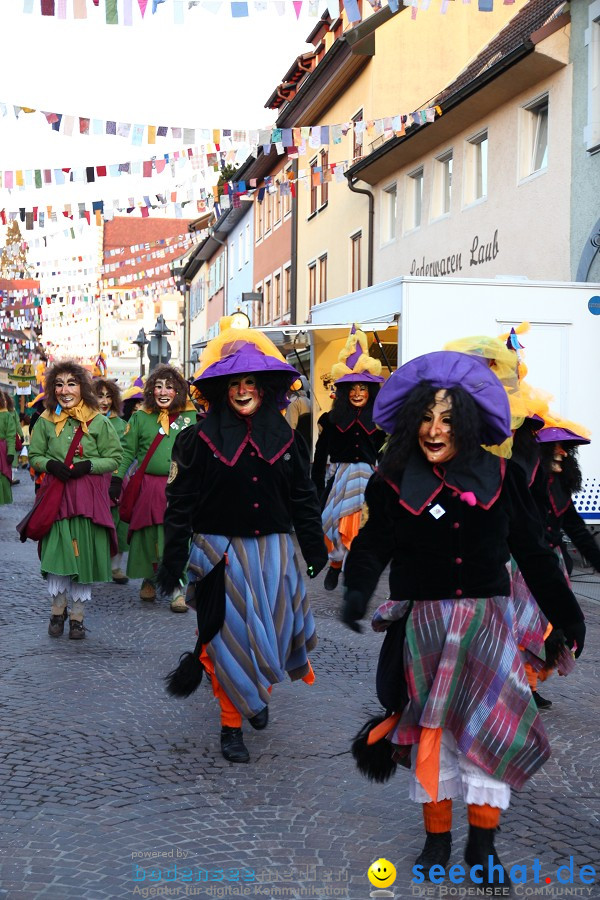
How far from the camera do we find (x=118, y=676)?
7.04 metres

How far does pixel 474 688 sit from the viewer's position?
394 centimetres

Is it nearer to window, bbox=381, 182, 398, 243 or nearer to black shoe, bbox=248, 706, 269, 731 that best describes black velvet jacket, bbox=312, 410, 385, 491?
black shoe, bbox=248, 706, 269, 731

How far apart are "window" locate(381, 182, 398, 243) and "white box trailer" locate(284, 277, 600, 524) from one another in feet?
35.2

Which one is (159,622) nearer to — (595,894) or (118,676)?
(118,676)

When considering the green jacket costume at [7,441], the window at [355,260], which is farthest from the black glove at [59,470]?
the window at [355,260]

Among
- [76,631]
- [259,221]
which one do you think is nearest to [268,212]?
[259,221]

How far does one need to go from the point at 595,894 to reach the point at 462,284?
9.13 m

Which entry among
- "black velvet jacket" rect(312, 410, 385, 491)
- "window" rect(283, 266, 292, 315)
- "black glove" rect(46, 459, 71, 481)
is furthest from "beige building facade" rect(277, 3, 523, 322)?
"black glove" rect(46, 459, 71, 481)

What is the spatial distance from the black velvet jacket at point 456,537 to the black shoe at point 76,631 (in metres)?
4.47

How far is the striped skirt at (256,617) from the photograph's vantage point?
5445 millimetres

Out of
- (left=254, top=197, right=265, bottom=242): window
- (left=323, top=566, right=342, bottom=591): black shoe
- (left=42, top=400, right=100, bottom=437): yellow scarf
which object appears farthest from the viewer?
(left=254, top=197, right=265, bottom=242): window

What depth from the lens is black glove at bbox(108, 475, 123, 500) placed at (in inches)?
358

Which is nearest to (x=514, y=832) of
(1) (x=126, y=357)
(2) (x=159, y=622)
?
(2) (x=159, y=622)

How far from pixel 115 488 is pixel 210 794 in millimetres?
4632
